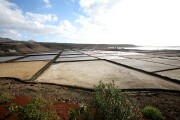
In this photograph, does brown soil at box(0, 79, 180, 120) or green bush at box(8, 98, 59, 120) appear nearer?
green bush at box(8, 98, 59, 120)

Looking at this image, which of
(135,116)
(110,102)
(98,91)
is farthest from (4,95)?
(135,116)

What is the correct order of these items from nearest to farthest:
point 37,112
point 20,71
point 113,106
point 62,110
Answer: point 113,106, point 37,112, point 62,110, point 20,71

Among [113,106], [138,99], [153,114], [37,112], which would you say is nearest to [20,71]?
[138,99]

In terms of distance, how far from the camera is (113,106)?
3.85 m

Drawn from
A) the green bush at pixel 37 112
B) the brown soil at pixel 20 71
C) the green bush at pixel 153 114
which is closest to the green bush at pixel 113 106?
the green bush at pixel 37 112

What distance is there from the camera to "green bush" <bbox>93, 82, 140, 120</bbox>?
375 centimetres

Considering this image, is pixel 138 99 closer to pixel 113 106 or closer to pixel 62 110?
pixel 62 110

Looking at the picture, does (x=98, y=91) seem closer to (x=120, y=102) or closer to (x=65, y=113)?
(x=120, y=102)

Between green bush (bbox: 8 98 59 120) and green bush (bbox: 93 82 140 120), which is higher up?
green bush (bbox: 93 82 140 120)

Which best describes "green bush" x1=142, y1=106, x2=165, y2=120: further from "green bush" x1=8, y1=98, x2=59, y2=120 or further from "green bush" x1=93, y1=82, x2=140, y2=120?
"green bush" x1=8, y1=98, x2=59, y2=120

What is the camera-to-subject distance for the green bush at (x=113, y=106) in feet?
12.3

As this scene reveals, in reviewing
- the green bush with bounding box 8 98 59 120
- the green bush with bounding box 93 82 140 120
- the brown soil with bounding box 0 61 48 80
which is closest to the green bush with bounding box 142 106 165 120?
the green bush with bounding box 93 82 140 120

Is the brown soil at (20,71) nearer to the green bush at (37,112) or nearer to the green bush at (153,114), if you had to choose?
the green bush at (37,112)

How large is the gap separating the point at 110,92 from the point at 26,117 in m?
1.91
